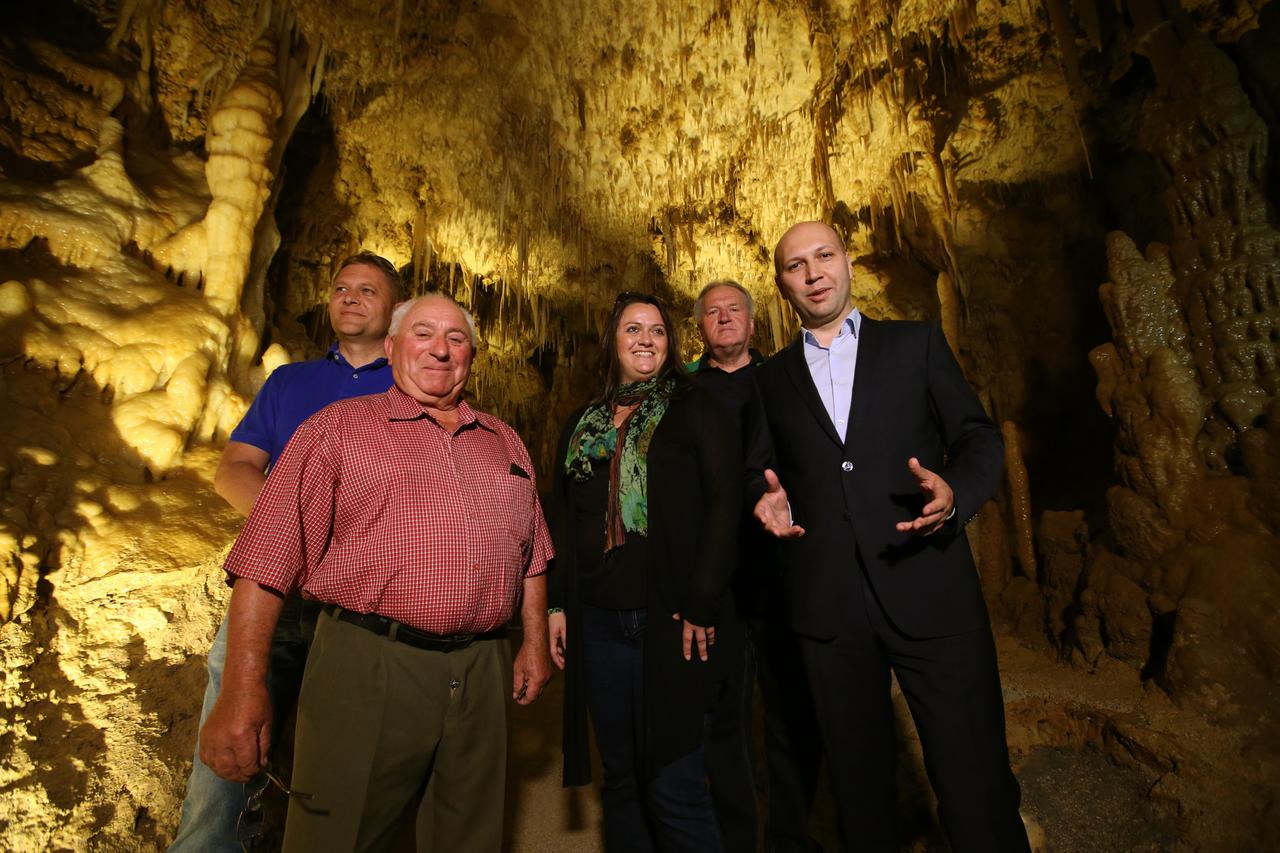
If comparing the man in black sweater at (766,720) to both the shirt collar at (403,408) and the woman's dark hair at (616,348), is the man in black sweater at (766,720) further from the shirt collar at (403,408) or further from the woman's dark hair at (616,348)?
the shirt collar at (403,408)

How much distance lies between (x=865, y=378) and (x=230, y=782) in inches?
89.2

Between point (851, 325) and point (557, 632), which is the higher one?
point (851, 325)

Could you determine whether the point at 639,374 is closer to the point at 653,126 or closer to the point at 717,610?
the point at 717,610

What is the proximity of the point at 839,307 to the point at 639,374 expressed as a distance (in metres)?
0.70

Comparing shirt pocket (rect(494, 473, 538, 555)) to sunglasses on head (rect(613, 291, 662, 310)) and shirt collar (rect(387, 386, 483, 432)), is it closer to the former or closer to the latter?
shirt collar (rect(387, 386, 483, 432))

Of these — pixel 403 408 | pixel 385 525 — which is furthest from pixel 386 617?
pixel 403 408

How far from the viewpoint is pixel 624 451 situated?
6.42 feet

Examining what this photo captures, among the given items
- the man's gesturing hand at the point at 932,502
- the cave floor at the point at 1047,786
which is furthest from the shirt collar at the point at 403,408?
the cave floor at the point at 1047,786

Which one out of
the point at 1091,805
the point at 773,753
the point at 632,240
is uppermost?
the point at 632,240

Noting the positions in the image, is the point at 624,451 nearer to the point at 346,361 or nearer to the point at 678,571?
the point at 678,571

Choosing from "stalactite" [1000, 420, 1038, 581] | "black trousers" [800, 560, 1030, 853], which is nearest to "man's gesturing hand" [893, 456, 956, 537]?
"black trousers" [800, 560, 1030, 853]

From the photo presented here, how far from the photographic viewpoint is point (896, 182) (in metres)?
7.32

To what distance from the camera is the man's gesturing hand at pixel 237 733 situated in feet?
4.18

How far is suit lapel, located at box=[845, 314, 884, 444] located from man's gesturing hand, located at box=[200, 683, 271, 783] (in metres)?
1.55
